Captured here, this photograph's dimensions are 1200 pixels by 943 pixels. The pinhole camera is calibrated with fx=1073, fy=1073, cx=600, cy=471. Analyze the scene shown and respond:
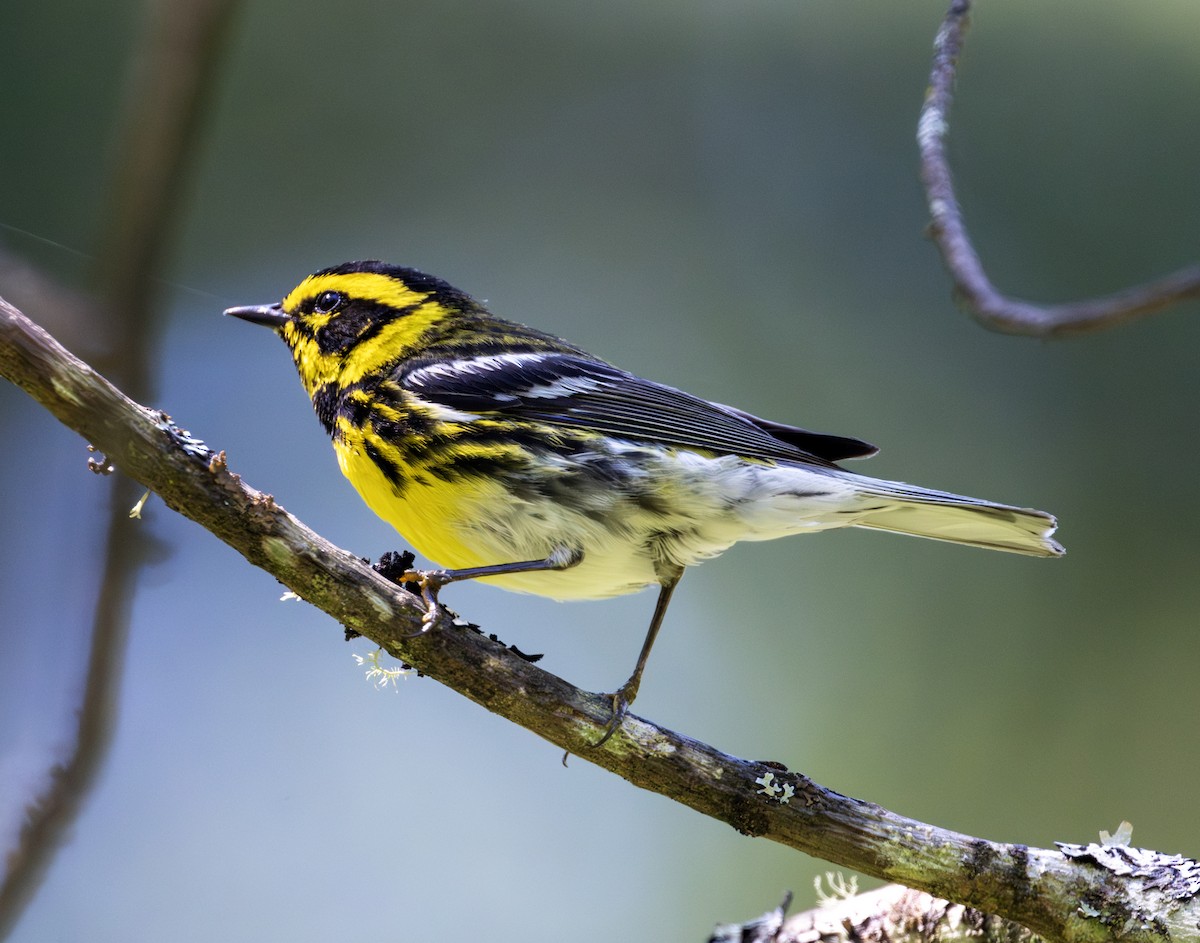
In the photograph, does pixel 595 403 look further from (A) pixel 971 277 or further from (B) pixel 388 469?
(A) pixel 971 277

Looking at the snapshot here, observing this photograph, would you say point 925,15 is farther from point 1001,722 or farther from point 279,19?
point 1001,722

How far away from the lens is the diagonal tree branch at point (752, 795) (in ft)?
6.81

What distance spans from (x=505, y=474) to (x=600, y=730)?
71 cm

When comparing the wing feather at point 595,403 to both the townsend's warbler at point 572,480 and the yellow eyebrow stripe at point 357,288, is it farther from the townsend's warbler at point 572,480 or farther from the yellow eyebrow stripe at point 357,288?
the yellow eyebrow stripe at point 357,288

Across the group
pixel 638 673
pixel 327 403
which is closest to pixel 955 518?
pixel 638 673

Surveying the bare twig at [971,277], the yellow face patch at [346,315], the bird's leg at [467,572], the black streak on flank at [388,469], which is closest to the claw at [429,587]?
the bird's leg at [467,572]

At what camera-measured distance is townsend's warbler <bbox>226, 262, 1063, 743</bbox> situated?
103 inches

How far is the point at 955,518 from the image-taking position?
271 centimetres

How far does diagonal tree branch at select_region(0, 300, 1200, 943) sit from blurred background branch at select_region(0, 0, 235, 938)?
0.33 meters

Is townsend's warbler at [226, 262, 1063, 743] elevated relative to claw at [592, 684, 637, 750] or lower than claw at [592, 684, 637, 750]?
elevated

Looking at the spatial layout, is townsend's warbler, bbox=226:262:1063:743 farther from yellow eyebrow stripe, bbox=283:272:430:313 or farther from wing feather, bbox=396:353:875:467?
yellow eyebrow stripe, bbox=283:272:430:313

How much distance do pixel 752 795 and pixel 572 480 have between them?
0.88 m

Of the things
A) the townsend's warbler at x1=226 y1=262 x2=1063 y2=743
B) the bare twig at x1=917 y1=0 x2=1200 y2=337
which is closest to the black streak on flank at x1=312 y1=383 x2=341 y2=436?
the townsend's warbler at x1=226 y1=262 x2=1063 y2=743

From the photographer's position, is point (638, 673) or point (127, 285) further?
point (638, 673)
